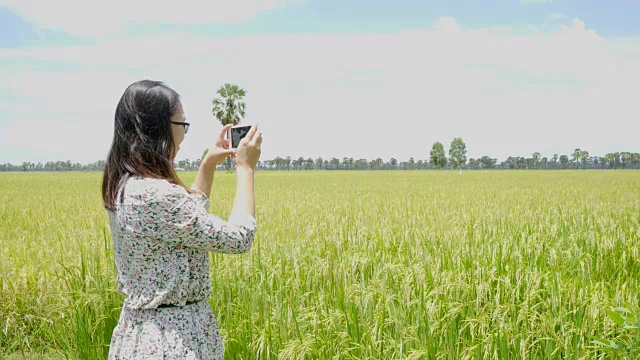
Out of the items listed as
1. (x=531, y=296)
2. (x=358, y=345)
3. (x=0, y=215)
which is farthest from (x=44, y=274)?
(x=0, y=215)

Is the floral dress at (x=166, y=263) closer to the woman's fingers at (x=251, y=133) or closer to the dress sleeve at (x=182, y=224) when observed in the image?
the dress sleeve at (x=182, y=224)

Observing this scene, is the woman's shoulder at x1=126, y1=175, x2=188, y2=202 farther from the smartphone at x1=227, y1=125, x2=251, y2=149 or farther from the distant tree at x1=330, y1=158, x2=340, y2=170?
the distant tree at x1=330, y1=158, x2=340, y2=170

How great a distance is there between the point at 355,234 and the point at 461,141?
134 meters

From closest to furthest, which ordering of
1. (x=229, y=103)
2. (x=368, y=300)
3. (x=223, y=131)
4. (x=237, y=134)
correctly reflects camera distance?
(x=237, y=134) < (x=223, y=131) < (x=368, y=300) < (x=229, y=103)

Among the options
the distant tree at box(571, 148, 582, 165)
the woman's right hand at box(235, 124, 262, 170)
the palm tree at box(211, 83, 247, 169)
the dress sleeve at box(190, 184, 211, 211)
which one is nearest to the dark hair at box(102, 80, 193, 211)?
the dress sleeve at box(190, 184, 211, 211)

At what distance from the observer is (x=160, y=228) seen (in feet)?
6.87

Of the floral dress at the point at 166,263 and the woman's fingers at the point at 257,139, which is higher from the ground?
the woman's fingers at the point at 257,139

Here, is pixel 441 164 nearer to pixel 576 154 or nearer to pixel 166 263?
pixel 576 154

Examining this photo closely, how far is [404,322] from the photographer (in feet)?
12.2

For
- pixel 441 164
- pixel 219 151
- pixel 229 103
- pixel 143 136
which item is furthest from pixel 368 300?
pixel 441 164

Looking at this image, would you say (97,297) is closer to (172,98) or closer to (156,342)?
(156,342)

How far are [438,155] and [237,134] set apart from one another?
138815 mm

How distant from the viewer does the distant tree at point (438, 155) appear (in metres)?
137

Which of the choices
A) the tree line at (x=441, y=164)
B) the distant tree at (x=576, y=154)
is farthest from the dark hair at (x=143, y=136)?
the distant tree at (x=576, y=154)
